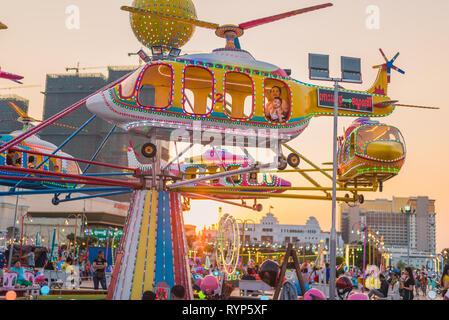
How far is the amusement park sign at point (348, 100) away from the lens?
53.1 feet

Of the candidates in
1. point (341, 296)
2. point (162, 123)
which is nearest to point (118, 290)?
point (162, 123)

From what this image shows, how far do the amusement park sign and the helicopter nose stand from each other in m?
1.41

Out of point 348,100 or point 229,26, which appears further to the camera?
point 348,100

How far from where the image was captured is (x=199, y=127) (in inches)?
565

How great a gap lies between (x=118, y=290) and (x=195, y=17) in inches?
380

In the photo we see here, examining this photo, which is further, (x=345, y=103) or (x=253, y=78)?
(x=345, y=103)

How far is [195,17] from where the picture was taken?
18.2 m

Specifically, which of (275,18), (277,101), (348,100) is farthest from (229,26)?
(348,100)

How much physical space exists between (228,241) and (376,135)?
895 centimetres

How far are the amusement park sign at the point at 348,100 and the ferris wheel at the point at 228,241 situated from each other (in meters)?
8.15

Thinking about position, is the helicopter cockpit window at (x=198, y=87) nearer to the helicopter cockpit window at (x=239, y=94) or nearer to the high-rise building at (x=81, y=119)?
the helicopter cockpit window at (x=239, y=94)

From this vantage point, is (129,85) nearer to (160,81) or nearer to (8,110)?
(160,81)

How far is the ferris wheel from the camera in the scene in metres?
21.9
